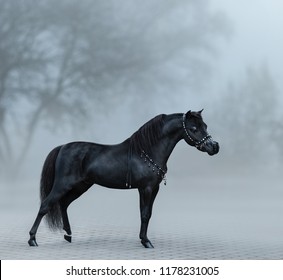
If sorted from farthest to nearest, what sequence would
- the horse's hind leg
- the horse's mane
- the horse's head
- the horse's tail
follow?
1. the horse's hind leg
2. the horse's tail
3. the horse's mane
4. the horse's head

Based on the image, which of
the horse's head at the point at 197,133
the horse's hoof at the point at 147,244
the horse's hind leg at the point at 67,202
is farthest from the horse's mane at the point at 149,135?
the horse's hoof at the point at 147,244

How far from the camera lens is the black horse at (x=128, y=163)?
7707mm

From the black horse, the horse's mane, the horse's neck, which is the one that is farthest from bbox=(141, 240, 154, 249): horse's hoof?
the horse's mane

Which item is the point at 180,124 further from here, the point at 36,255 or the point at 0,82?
the point at 0,82

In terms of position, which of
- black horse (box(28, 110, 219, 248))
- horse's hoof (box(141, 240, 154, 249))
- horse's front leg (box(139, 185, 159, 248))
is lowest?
horse's hoof (box(141, 240, 154, 249))

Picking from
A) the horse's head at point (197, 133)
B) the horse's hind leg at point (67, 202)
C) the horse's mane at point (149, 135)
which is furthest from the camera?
the horse's hind leg at point (67, 202)

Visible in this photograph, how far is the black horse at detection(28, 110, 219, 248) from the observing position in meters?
7.71

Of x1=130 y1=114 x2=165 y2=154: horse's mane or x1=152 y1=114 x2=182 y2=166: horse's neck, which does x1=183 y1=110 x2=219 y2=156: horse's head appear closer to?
x1=152 y1=114 x2=182 y2=166: horse's neck

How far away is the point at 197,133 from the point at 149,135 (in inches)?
24.2

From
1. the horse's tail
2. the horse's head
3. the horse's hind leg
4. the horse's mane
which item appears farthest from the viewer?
the horse's hind leg

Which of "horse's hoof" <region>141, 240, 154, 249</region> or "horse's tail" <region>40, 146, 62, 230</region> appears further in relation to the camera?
"horse's tail" <region>40, 146, 62, 230</region>

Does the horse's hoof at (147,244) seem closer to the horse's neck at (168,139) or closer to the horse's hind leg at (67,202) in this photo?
the horse's neck at (168,139)
